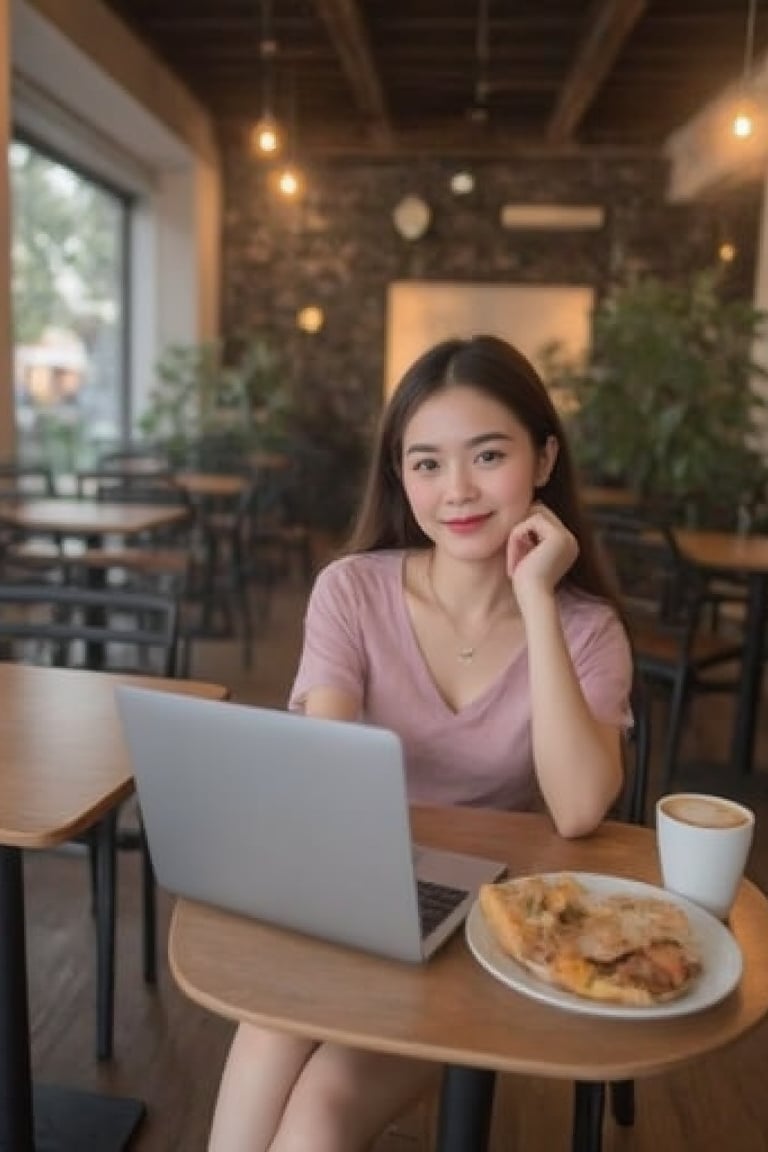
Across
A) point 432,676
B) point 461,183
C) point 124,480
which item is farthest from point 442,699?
point 461,183

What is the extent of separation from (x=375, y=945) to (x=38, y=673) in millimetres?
987

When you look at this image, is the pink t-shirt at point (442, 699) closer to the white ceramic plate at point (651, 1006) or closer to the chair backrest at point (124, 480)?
the white ceramic plate at point (651, 1006)

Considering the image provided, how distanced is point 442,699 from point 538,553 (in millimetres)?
233

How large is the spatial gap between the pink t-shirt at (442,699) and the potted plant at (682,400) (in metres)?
3.81

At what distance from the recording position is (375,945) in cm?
91

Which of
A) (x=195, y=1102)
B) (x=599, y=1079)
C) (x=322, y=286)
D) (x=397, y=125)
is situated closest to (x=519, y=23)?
(x=397, y=125)

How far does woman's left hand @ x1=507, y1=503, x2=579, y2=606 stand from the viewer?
4.09 feet

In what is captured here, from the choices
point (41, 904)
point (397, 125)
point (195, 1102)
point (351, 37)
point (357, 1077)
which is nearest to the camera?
point (357, 1077)

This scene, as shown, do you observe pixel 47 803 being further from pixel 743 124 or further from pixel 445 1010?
pixel 743 124

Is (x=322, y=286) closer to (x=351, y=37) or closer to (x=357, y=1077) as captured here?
(x=351, y=37)

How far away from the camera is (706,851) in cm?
99

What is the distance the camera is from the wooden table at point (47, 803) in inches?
46.3

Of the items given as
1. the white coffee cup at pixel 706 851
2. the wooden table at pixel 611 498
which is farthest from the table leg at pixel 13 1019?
the wooden table at pixel 611 498

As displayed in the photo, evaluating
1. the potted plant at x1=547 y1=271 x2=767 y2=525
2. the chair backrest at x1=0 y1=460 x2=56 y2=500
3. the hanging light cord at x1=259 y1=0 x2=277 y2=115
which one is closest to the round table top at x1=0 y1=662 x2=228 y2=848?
the chair backrest at x1=0 y1=460 x2=56 y2=500
